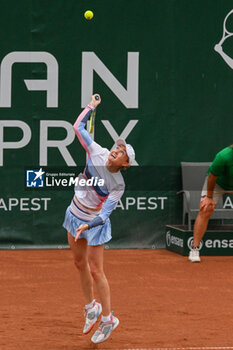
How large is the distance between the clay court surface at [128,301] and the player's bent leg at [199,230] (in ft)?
0.46

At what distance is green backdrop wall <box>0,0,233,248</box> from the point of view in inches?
345

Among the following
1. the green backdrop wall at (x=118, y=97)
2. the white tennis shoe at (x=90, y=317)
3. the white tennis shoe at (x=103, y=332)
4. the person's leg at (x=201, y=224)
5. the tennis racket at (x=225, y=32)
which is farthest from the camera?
the tennis racket at (x=225, y=32)

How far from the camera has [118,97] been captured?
891cm

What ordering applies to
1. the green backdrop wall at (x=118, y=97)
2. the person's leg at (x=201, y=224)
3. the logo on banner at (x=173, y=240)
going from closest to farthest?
1. the person's leg at (x=201, y=224)
2. the logo on banner at (x=173, y=240)
3. the green backdrop wall at (x=118, y=97)

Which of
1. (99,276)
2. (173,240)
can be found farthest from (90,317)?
(173,240)

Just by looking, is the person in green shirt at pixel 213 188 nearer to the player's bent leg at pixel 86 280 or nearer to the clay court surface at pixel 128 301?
the clay court surface at pixel 128 301

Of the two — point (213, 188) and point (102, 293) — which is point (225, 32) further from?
point (102, 293)

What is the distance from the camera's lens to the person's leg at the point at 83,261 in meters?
4.77

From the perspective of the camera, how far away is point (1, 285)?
22.1ft

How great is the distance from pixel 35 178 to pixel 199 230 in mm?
2188

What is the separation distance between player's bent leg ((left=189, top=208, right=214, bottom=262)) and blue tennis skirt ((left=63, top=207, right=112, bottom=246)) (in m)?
3.39

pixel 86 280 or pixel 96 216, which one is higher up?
pixel 96 216

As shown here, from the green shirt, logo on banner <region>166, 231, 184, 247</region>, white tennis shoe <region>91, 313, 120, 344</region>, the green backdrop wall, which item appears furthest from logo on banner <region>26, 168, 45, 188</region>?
white tennis shoe <region>91, 313, 120, 344</region>

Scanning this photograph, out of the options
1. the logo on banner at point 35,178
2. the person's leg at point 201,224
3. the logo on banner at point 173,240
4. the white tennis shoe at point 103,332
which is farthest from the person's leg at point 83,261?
the logo on banner at point 35,178
